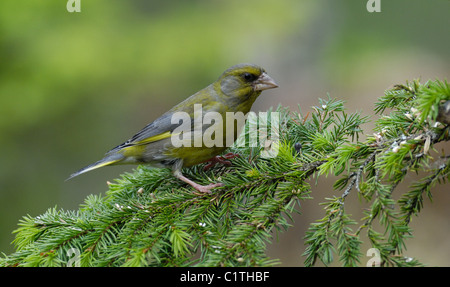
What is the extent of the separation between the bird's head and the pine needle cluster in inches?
44.3

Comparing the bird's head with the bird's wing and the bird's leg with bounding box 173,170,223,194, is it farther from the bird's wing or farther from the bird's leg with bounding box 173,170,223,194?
the bird's leg with bounding box 173,170,223,194

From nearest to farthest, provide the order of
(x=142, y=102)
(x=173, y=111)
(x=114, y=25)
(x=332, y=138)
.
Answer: (x=332, y=138) → (x=173, y=111) → (x=114, y=25) → (x=142, y=102)

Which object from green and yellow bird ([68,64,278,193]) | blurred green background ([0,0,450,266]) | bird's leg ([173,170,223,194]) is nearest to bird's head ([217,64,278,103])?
green and yellow bird ([68,64,278,193])

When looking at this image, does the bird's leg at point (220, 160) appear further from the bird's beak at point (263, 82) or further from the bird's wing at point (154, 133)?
the bird's beak at point (263, 82)

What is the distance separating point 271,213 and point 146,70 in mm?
A: 5936

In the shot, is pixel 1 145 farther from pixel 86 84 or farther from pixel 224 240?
pixel 224 240

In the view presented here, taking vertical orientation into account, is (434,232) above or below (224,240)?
above

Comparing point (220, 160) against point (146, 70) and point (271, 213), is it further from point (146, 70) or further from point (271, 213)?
point (146, 70)

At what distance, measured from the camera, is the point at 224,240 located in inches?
105

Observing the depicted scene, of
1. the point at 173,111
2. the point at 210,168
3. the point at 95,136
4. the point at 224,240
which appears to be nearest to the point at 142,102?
the point at 95,136

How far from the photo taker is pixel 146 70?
324 inches

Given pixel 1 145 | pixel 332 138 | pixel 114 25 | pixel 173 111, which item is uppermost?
pixel 114 25

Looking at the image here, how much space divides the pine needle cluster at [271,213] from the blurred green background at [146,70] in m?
4.01
